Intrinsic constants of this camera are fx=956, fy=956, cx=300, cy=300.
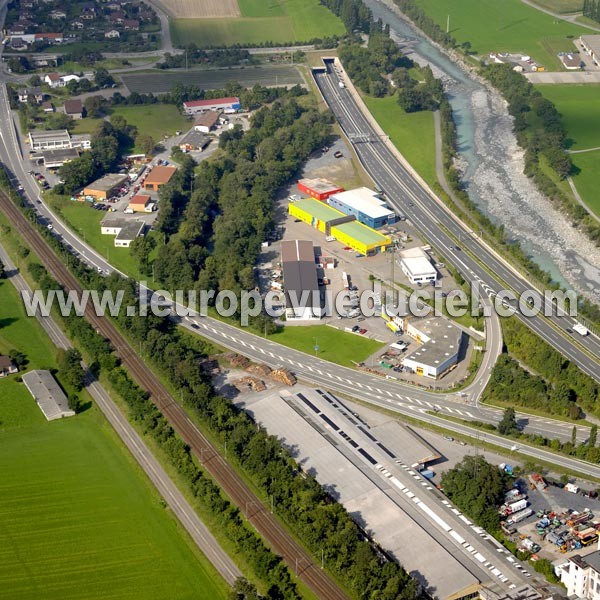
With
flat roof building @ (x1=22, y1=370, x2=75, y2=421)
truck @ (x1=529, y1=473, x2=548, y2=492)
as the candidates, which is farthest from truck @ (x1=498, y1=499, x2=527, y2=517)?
flat roof building @ (x1=22, y1=370, x2=75, y2=421)

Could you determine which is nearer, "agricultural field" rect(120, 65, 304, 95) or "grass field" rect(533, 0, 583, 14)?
"agricultural field" rect(120, 65, 304, 95)

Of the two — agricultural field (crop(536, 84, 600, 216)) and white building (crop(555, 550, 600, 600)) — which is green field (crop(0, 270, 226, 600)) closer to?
white building (crop(555, 550, 600, 600))

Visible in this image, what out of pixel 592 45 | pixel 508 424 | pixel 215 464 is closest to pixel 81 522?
pixel 215 464

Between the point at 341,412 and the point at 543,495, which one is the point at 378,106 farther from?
the point at 543,495

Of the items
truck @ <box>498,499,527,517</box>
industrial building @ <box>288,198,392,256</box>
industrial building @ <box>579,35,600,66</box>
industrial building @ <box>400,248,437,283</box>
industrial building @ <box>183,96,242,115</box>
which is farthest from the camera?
industrial building @ <box>579,35,600,66</box>

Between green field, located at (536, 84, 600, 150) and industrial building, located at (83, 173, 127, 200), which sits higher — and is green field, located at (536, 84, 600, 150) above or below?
above

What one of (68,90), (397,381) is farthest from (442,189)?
(68,90)

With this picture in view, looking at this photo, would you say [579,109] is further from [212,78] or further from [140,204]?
[140,204]
